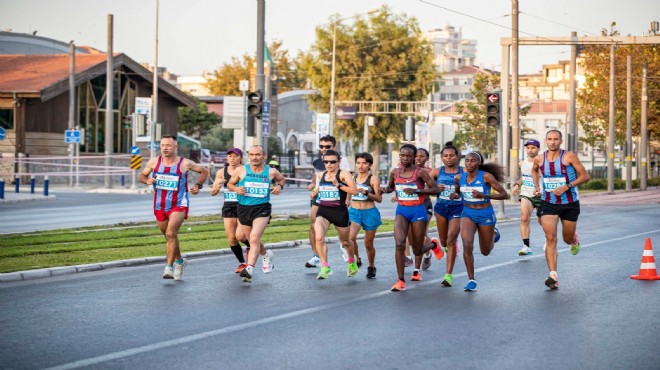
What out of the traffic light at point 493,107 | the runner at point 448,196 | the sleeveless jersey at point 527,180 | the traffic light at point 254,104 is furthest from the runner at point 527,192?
the traffic light at point 493,107

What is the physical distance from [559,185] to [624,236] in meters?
10.7

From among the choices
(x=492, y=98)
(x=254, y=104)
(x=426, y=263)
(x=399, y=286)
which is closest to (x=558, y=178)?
(x=399, y=286)

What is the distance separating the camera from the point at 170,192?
1390 centimetres

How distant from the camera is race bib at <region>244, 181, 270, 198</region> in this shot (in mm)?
13969

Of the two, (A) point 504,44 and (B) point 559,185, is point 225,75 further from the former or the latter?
(B) point 559,185

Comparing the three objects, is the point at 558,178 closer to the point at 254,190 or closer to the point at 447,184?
the point at 447,184

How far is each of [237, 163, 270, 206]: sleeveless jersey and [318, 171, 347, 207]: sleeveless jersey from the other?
2.33ft

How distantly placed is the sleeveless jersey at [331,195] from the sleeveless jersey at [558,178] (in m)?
2.58

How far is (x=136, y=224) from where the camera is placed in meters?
25.2

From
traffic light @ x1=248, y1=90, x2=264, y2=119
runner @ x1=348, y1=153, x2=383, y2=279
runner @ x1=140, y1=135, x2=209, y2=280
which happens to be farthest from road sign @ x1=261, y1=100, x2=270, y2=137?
runner @ x1=140, y1=135, x2=209, y2=280

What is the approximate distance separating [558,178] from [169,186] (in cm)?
482

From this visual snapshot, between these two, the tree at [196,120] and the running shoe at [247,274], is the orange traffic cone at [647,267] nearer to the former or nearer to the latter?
the running shoe at [247,274]

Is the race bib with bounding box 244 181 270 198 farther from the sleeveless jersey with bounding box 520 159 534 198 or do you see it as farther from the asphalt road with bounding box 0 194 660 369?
the sleeveless jersey with bounding box 520 159 534 198

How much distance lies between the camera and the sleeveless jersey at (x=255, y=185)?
45.9ft
